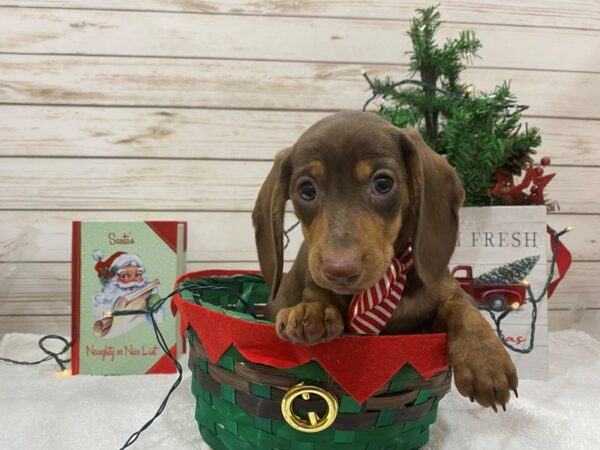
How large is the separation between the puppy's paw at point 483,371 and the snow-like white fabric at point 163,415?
404 mm

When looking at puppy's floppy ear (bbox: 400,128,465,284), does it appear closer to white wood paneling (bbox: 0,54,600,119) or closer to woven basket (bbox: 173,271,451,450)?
woven basket (bbox: 173,271,451,450)

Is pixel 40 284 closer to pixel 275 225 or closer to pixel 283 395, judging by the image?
pixel 275 225

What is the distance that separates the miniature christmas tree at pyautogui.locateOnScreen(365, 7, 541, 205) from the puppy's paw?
2.70 ft

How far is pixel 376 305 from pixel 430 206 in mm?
227

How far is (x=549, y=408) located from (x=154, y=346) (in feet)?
3.93

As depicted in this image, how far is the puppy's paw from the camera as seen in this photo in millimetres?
865

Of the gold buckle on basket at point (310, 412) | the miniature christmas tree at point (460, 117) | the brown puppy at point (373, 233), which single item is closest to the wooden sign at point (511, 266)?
the miniature christmas tree at point (460, 117)

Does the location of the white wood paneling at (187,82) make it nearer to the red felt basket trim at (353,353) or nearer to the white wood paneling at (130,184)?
the white wood paneling at (130,184)

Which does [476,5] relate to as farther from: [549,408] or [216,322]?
[216,322]

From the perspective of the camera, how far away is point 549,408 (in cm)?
144

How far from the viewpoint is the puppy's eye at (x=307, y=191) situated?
110 centimetres

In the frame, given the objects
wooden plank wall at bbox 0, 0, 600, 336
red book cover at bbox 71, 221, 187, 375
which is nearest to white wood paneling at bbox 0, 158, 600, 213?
wooden plank wall at bbox 0, 0, 600, 336

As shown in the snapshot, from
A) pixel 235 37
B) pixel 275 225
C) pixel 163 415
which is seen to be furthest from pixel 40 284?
pixel 275 225

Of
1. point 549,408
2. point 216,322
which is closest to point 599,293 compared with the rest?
point 549,408
